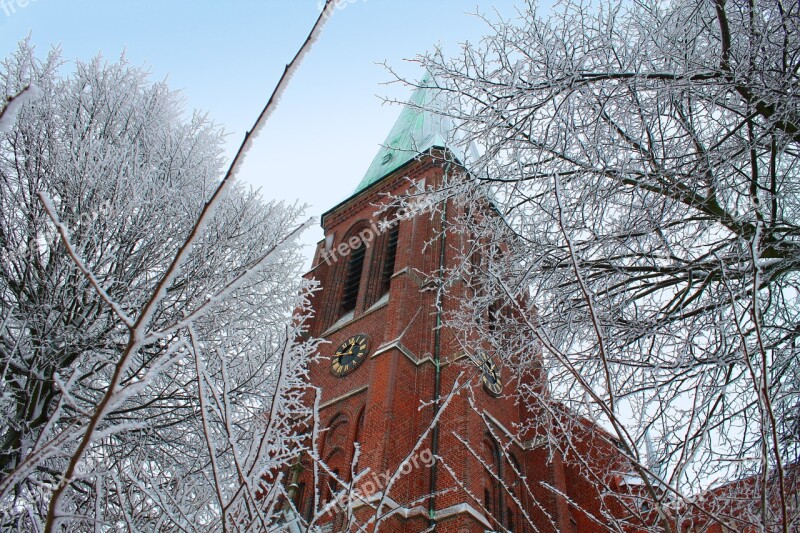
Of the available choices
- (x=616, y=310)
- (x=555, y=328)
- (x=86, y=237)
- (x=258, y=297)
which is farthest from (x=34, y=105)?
(x=616, y=310)

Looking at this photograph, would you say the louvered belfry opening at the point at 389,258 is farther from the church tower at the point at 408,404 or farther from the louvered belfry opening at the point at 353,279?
the louvered belfry opening at the point at 353,279

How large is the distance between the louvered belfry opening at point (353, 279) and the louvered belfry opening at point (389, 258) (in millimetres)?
864

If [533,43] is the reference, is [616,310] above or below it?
below

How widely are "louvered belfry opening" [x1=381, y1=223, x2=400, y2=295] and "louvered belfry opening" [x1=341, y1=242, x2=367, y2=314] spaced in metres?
0.86

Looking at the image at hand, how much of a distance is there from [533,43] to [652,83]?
1.00 meters

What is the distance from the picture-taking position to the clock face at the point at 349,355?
576 inches

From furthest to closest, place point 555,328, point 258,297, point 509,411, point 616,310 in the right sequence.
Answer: point 509,411 → point 258,297 → point 555,328 → point 616,310

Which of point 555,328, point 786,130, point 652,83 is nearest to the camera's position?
point 786,130

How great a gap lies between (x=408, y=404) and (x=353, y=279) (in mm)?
7332

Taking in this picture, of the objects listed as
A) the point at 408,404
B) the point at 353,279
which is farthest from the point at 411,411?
the point at 353,279

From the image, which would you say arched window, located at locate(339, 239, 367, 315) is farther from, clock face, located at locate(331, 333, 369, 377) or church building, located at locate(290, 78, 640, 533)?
clock face, located at locate(331, 333, 369, 377)

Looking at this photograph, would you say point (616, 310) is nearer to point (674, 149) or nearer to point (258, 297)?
point (674, 149)

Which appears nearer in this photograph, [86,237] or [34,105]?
[86,237]

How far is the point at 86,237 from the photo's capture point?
4.80 metres
